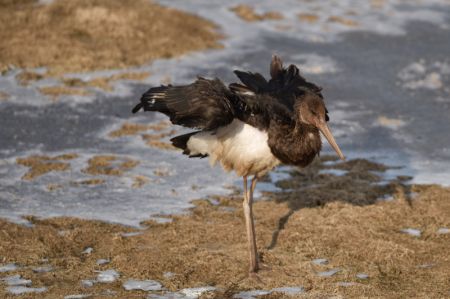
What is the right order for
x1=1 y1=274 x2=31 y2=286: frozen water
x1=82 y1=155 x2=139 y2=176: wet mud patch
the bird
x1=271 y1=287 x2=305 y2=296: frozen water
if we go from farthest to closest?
x1=82 y1=155 x2=139 y2=176: wet mud patch
the bird
x1=1 y1=274 x2=31 y2=286: frozen water
x1=271 y1=287 x2=305 y2=296: frozen water

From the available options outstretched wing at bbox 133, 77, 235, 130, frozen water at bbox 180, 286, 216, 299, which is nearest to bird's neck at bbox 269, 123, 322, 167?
outstretched wing at bbox 133, 77, 235, 130

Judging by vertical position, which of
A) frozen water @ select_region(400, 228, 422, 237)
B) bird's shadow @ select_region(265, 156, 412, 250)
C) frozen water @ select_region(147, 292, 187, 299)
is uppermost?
bird's shadow @ select_region(265, 156, 412, 250)

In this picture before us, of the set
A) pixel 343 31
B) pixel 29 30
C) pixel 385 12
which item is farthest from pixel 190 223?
pixel 385 12

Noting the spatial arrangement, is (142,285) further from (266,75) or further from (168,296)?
(266,75)

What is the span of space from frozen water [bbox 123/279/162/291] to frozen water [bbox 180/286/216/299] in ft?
0.95

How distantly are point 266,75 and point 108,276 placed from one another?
9.53 meters

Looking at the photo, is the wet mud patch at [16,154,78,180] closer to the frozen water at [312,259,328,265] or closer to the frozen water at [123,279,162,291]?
the frozen water at [123,279,162,291]

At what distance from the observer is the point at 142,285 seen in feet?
23.3

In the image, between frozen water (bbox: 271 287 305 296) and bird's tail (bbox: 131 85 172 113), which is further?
bird's tail (bbox: 131 85 172 113)

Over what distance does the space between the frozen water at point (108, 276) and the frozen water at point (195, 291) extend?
31.1 inches

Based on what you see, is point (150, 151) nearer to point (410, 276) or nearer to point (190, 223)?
point (190, 223)

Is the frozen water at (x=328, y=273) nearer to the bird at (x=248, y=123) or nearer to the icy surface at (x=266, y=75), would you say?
the bird at (x=248, y=123)

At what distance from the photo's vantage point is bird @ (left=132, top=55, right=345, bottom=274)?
721 cm

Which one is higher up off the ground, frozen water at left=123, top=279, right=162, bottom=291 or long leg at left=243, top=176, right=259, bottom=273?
long leg at left=243, top=176, right=259, bottom=273
